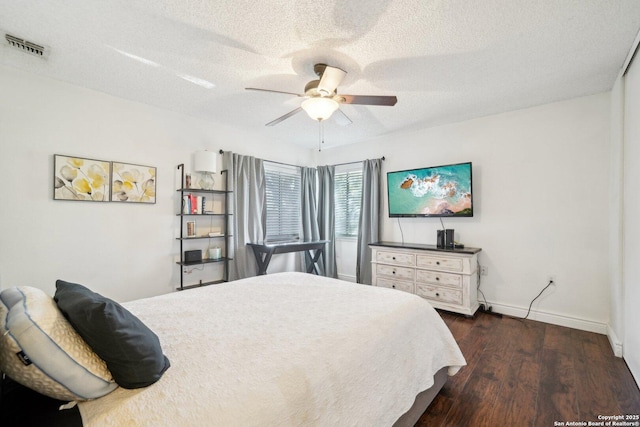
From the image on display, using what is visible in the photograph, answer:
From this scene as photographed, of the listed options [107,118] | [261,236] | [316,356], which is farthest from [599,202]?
[107,118]

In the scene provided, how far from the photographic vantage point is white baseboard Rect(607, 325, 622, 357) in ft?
7.84

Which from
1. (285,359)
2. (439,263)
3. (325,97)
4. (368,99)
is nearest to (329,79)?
(325,97)

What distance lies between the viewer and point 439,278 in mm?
3500

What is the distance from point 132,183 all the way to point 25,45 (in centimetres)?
139

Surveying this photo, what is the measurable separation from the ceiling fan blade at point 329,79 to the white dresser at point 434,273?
236 centimetres

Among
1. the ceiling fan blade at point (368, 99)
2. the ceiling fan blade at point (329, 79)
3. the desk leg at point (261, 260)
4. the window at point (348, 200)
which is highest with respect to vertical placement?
the ceiling fan blade at point (329, 79)

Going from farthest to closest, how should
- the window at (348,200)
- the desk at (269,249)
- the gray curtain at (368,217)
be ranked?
1. the window at (348,200)
2. the gray curtain at (368,217)
3. the desk at (269,249)

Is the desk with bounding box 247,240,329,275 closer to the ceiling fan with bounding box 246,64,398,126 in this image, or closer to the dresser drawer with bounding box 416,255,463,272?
the dresser drawer with bounding box 416,255,463,272

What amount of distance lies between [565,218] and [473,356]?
193 centimetres

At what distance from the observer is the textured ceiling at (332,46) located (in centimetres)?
175

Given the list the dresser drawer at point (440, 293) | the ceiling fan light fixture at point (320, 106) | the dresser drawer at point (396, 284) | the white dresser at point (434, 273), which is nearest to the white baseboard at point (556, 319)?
the white dresser at point (434, 273)

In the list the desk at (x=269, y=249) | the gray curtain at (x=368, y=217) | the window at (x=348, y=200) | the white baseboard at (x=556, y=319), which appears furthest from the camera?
the window at (x=348, y=200)

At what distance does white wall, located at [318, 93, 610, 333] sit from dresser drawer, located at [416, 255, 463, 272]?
510 millimetres

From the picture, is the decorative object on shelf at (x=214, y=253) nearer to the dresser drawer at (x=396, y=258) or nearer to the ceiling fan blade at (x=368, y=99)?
the dresser drawer at (x=396, y=258)
